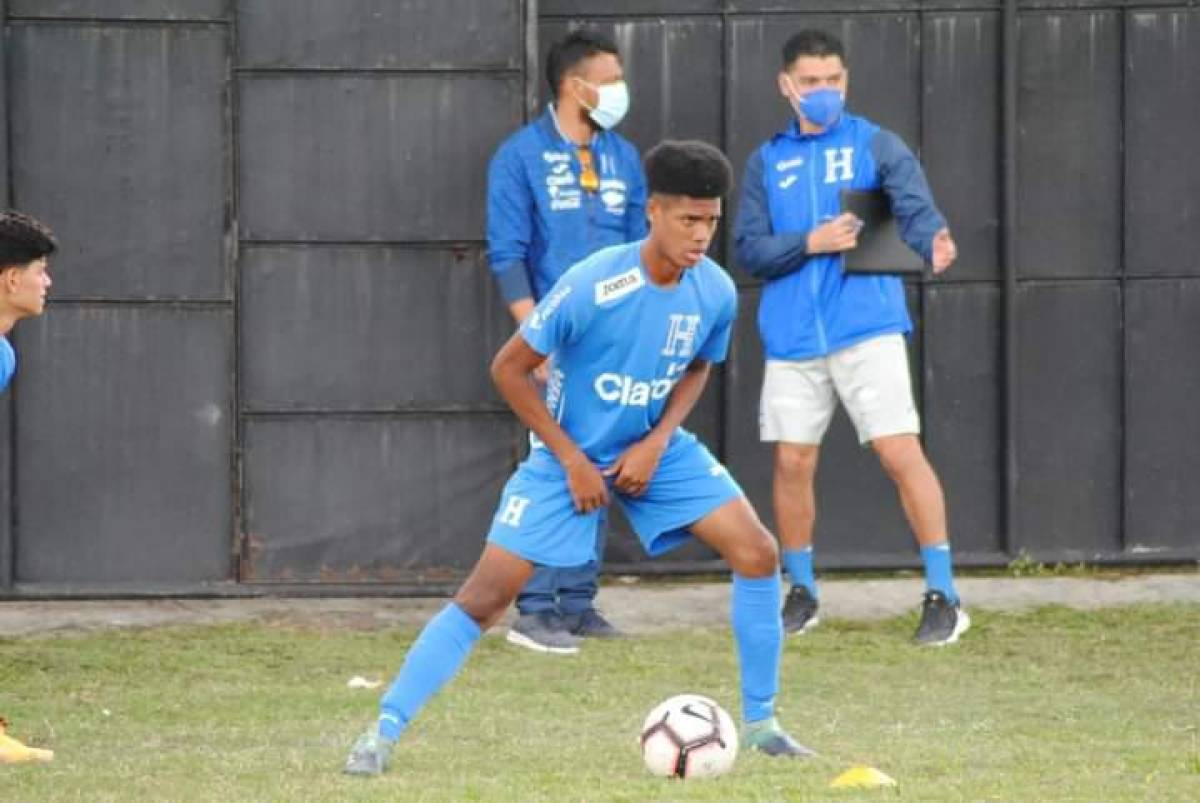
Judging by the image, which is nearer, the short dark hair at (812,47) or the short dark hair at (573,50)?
the short dark hair at (812,47)

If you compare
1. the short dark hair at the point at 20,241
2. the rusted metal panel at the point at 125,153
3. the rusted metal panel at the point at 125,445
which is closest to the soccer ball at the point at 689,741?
the short dark hair at the point at 20,241

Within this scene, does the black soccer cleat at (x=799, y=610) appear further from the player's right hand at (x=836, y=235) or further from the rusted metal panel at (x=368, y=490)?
the rusted metal panel at (x=368, y=490)

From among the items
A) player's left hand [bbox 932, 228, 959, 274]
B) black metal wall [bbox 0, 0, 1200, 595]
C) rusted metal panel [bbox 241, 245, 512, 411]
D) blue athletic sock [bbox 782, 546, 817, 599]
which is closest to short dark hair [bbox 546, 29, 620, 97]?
black metal wall [bbox 0, 0, 1200, 595]

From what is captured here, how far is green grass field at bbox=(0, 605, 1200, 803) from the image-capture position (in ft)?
24.4

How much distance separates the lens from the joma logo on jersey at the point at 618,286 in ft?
26.1

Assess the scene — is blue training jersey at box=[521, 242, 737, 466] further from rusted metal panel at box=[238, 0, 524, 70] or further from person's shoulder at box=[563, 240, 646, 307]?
rusted metal panel at box=[238, 0, 524, 70]

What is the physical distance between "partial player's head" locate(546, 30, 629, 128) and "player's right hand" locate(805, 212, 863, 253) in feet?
3.12

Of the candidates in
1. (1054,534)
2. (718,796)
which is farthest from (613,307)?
(1054,534)

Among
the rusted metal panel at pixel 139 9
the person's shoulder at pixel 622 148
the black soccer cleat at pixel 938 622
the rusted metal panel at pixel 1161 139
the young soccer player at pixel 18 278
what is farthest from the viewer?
the rusted metal panel at pixel 1161 139

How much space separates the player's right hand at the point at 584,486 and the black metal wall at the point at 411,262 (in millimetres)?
3957

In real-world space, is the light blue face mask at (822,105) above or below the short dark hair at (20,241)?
above

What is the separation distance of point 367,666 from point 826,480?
9.30ft

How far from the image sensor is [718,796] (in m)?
7.08

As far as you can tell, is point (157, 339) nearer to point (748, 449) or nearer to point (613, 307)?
point (748, 449)
